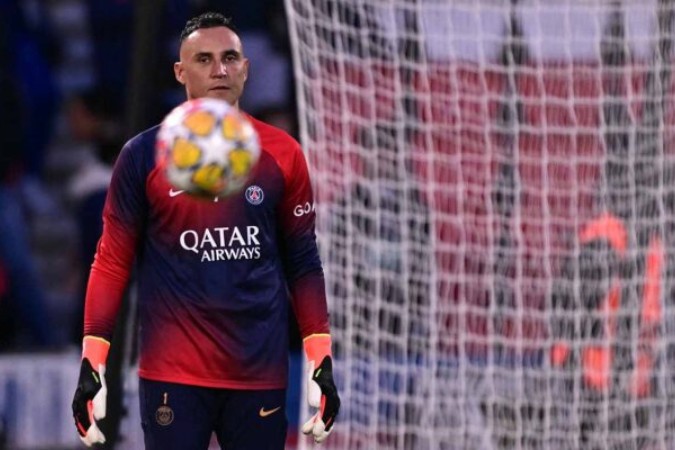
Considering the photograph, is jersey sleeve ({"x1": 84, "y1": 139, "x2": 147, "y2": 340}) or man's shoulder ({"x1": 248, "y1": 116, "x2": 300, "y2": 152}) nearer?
jersey sleeve ({"x1": 84, "y1": 139, "x2": 147, "y2": 340})

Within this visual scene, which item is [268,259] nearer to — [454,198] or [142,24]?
[142,24]

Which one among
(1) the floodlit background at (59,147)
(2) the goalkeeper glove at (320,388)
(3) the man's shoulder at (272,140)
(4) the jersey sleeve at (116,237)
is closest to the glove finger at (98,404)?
(4) the jersey sleeve at (116,237)

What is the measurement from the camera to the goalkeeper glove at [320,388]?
17.7ft

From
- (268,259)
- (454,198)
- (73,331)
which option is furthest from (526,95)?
(73,331)

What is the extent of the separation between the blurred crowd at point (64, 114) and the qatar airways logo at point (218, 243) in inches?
168

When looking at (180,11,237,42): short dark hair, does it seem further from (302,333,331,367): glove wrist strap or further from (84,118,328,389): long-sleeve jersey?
(302,333,331,367): glove wrist strap

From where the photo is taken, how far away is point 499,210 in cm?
781

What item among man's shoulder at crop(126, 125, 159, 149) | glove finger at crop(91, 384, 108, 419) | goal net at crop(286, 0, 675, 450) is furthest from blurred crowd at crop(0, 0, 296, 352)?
glove finger at crop(91, 384, 108, 419)

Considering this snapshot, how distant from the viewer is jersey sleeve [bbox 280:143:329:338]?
551 centimetres

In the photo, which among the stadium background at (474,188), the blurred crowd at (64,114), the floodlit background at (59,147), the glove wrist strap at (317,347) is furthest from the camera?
the blurred crowd at (64,114)

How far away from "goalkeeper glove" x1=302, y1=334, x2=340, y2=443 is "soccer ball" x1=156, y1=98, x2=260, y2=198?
2.00 feet

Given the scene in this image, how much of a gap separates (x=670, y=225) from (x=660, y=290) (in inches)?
11.2

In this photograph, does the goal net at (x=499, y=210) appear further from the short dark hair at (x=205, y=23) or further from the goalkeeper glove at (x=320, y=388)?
the goalkeeper glove at (x=320, y=388)

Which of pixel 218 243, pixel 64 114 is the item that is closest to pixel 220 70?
pixel 218 243
